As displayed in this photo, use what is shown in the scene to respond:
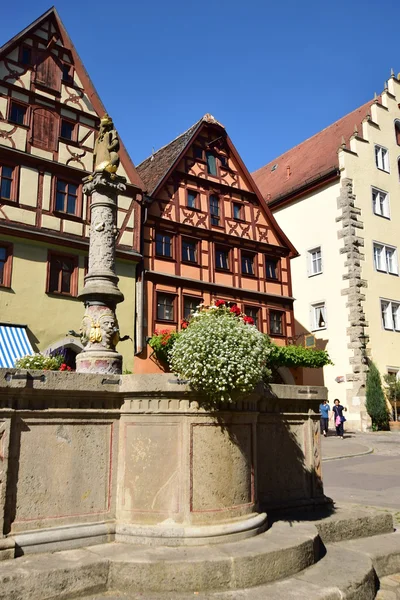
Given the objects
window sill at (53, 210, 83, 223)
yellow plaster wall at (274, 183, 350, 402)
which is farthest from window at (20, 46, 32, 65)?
yellow plaster wall at (274, 183, 350, 402)

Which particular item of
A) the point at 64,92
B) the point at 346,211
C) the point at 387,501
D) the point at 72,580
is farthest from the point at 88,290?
the point at 346,211

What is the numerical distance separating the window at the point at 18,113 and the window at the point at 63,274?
439 cm

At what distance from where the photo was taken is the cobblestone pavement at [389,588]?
4832mm

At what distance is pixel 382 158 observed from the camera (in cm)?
2923

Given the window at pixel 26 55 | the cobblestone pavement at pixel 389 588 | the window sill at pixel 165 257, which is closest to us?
the cobblestone pavement at pixel 389 588

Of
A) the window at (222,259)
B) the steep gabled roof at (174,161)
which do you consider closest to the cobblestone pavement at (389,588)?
the steep gabled roof at (174,161)

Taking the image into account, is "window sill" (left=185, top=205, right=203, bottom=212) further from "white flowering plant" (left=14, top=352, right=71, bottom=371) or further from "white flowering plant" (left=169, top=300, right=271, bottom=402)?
"white flowering plant" (left=169, top=300, right=271, bottom=402)

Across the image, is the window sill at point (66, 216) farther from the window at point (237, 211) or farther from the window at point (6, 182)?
the window at point (237, 211)

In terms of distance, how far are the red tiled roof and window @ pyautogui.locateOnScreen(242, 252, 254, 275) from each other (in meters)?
7.15

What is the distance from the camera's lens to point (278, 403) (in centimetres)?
620

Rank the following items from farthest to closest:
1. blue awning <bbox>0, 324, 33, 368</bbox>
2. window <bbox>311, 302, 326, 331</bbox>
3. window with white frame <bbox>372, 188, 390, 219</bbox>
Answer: window with white frame <bbox>372, 188, 390, 219</bbox>, window <bbox>311, 302, 326, 331</bbox>, blue awning <bbox>0, 324, 33, 368</bbox>

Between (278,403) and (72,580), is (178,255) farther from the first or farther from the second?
(72,580)

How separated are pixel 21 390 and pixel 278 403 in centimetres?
284

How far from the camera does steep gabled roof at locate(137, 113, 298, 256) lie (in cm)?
2192
